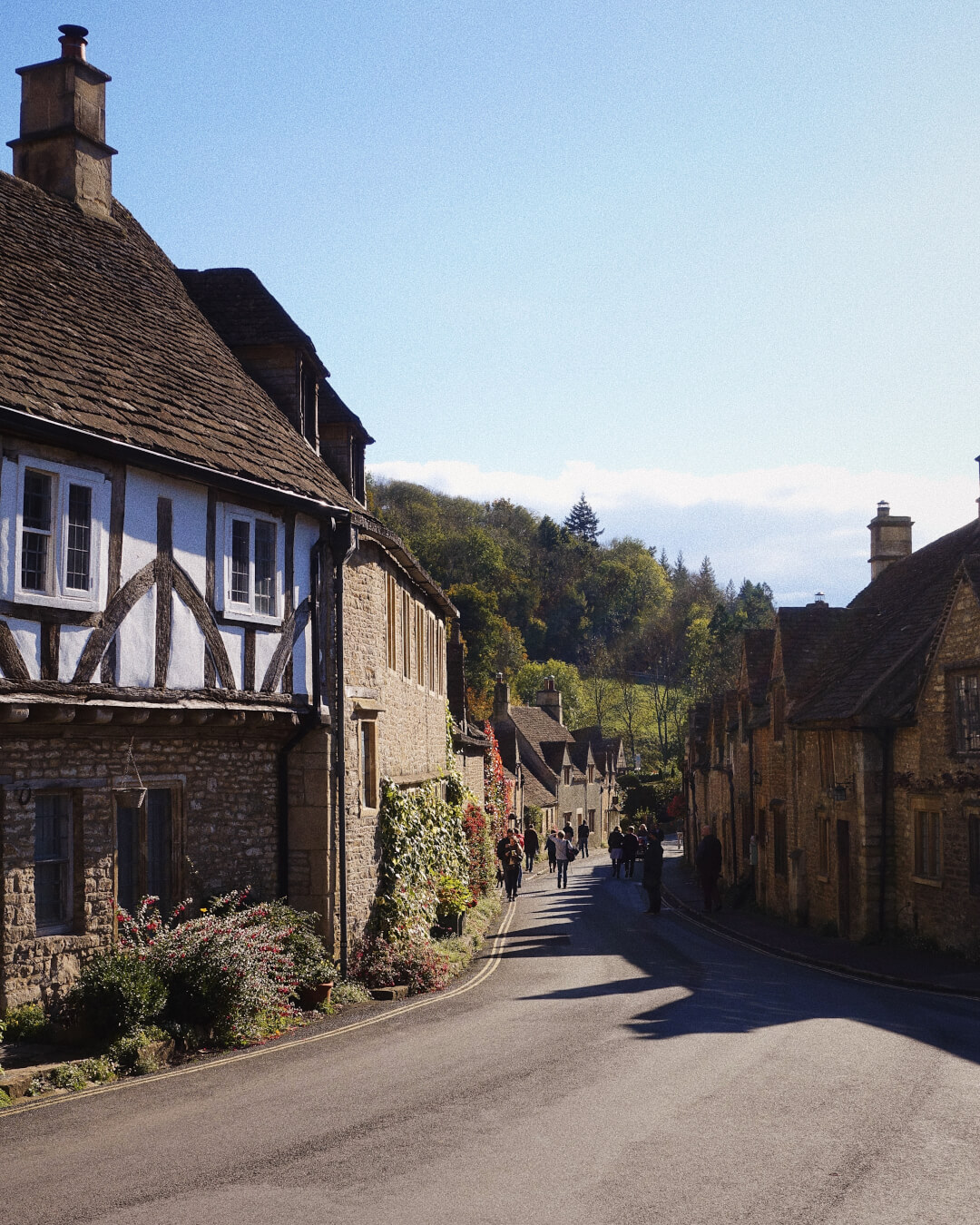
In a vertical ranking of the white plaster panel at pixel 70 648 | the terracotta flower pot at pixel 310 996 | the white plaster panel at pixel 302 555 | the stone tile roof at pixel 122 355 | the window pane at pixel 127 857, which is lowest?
the terracotta flower pot at pixel 310 996

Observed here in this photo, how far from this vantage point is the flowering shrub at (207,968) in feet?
38.8

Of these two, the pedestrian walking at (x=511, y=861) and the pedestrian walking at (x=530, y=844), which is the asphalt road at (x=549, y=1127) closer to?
the pedestrian walking at (x=511, y=861)

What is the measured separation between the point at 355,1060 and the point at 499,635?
71543 mm

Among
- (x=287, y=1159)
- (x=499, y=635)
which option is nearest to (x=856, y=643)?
(x=287, y=1159)

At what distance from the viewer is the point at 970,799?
60.8 feet

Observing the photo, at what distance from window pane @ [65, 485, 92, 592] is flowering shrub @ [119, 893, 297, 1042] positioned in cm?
356

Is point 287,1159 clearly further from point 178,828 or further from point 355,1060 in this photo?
point 178,828

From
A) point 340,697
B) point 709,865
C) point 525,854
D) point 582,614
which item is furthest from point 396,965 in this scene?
point 582,614

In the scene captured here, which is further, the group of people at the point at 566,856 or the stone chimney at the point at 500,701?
the stone chimney at the point at 500,701

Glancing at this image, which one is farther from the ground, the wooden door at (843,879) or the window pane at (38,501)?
the window pane at (38,501)

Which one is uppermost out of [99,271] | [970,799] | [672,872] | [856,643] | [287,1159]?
[99,271]

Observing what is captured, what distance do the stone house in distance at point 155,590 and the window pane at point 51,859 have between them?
3cm

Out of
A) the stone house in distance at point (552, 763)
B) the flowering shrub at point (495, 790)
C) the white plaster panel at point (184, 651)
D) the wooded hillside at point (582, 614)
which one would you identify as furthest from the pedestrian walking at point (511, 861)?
the wooded hillside at point (582, 614)

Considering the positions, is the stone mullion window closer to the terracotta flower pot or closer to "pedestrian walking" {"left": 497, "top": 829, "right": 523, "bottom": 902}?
the terracotta flower pot
